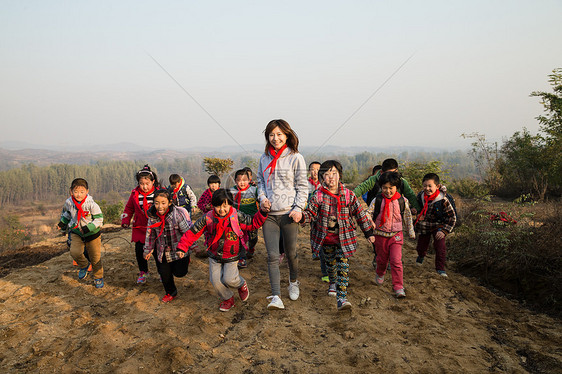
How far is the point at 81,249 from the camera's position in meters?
4.77

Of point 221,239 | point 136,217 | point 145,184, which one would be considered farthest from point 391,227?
point 136,217

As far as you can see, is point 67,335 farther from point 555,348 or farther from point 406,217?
point 555,348

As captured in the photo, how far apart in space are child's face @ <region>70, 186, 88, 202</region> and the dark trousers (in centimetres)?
169

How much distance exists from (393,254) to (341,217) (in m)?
1.11

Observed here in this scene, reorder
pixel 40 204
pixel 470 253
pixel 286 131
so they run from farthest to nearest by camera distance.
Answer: pixel 40 204 → pixel 470 253 → pixel 286 131

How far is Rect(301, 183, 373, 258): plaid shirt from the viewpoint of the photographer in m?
3.80

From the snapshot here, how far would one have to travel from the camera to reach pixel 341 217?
3.84 m

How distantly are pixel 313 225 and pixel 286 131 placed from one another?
134 centimetres

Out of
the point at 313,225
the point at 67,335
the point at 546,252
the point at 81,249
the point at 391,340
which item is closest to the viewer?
the point at 391,340

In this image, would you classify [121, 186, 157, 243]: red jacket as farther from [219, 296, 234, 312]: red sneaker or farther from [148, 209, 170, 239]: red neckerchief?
[219, 296, 234, 312]: red sneaker

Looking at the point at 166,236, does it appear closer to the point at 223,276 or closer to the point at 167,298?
the point at 167,298

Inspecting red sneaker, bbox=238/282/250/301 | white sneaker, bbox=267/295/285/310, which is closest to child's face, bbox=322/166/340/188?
white sneaker, bbox=267/295/285/310

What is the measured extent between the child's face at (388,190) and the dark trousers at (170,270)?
3121 millimetres

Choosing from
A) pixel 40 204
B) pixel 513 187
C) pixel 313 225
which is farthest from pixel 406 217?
pixel 40 204
